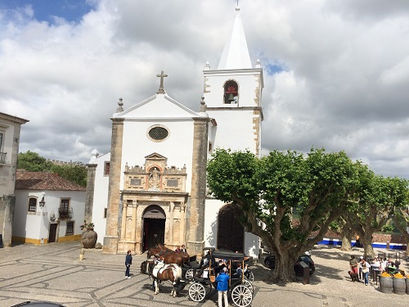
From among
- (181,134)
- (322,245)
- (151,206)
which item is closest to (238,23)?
(181,134)

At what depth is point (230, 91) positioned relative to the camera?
29391mm

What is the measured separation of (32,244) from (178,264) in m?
19.8

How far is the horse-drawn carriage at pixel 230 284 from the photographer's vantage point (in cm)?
1395

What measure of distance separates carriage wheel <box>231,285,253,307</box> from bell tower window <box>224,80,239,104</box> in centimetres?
1810

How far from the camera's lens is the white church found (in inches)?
979

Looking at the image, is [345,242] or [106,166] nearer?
[106,166]

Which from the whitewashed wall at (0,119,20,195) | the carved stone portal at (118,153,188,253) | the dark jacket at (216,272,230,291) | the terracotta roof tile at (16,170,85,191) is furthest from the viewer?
the terracotta roof tile at (16,170,85,191)

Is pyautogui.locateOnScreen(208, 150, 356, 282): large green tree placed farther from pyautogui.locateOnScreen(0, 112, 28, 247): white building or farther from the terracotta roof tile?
the terracotta roof tile

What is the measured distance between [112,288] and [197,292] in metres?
4.31

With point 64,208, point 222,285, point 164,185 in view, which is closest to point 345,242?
point 164,185

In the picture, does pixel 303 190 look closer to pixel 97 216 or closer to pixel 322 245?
pixel 97 216

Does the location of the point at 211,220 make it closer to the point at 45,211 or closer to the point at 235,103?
the point at 235,103

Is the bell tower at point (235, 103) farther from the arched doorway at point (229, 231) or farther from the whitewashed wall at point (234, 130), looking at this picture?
the arched doorway at point (229, 231)

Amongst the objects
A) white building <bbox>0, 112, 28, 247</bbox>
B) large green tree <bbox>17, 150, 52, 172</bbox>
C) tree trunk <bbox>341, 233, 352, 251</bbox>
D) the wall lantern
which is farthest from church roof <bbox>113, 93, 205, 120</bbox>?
large green tree <bbox>17, 150, 52, 172</bbox>
